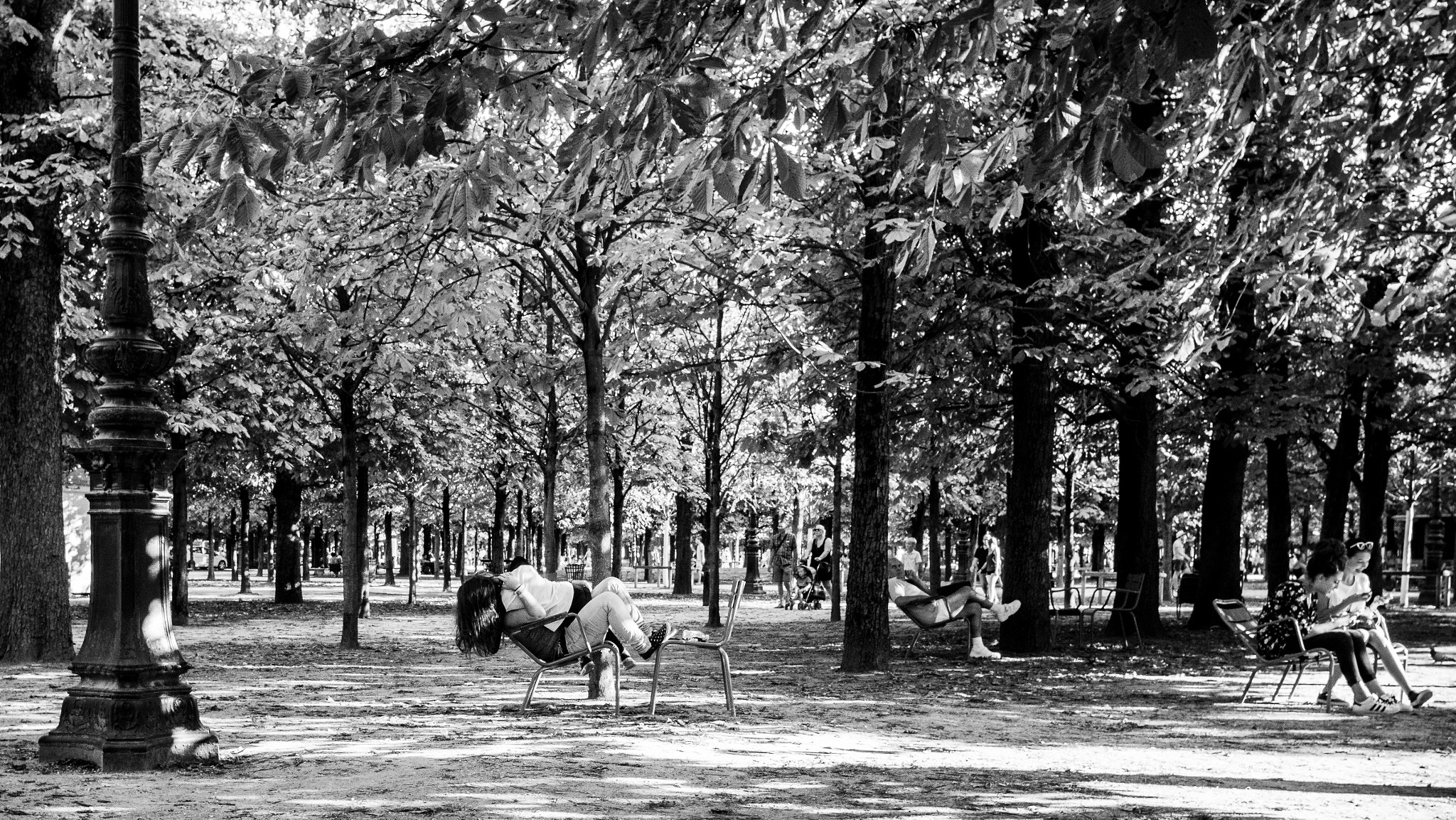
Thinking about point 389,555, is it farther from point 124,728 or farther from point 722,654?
point 124,728

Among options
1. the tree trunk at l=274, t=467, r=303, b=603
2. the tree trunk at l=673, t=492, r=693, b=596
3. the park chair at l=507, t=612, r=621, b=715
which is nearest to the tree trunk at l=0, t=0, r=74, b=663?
the park chair at l=507, t=612, r=621, b=715

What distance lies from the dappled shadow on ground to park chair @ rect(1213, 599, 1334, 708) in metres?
0.38

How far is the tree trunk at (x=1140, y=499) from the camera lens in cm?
1933

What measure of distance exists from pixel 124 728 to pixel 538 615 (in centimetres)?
346

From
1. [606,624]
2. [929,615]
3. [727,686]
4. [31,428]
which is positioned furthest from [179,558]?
[727,686]

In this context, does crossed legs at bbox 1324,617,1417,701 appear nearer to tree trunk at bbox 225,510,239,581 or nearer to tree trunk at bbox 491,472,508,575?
tree trunk at bbox 491,472,508,575

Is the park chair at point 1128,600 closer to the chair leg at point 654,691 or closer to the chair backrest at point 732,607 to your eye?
the chair backrest at point 732,607

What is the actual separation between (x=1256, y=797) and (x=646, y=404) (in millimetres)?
21866

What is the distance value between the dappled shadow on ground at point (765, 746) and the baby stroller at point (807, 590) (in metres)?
15.6

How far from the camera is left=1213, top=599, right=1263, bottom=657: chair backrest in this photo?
12.8 m

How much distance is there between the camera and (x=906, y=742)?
929 cm

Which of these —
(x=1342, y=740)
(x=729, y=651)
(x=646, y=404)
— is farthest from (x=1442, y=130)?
(x=646, y=404)

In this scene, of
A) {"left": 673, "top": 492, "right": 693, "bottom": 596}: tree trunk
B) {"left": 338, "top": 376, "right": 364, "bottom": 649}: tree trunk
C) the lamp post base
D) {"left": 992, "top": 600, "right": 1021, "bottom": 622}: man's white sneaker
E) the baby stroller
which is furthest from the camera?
{"left": 673, "top": 492, "right": 693, "bottom": 596}: tree trunk

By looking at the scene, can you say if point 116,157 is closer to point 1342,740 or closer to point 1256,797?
point 1256,797
